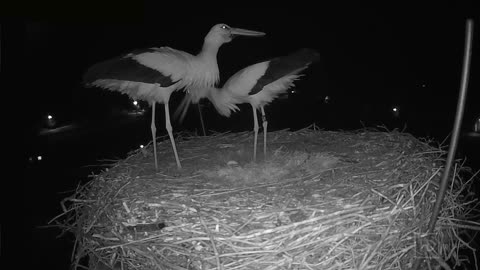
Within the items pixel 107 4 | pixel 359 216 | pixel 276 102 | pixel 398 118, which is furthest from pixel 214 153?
pixel 107 4

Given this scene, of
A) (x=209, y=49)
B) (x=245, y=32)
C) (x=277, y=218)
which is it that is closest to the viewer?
(x=277, y=218)

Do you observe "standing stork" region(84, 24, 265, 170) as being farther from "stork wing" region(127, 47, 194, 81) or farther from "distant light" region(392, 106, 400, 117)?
"distant light" region(392, 106, 400, 117)

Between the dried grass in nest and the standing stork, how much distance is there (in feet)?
0.93

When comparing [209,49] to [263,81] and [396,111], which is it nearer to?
[263,81]

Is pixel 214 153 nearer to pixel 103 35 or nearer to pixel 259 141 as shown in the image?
pixel 259 141

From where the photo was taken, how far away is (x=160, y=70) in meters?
1.16

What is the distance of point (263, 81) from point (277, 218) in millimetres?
654

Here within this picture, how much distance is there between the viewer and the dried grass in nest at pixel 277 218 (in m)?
0.66

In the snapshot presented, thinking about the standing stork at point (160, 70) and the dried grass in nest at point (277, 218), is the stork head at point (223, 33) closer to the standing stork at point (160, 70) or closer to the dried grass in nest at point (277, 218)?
the standing stork at point (160, 70)

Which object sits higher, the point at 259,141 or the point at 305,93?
the point at 305,93

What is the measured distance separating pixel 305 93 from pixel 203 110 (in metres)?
0.49

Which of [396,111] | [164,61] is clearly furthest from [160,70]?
[396,111]

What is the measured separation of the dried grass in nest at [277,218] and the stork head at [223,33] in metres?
0.44

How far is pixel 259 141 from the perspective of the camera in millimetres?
1635
